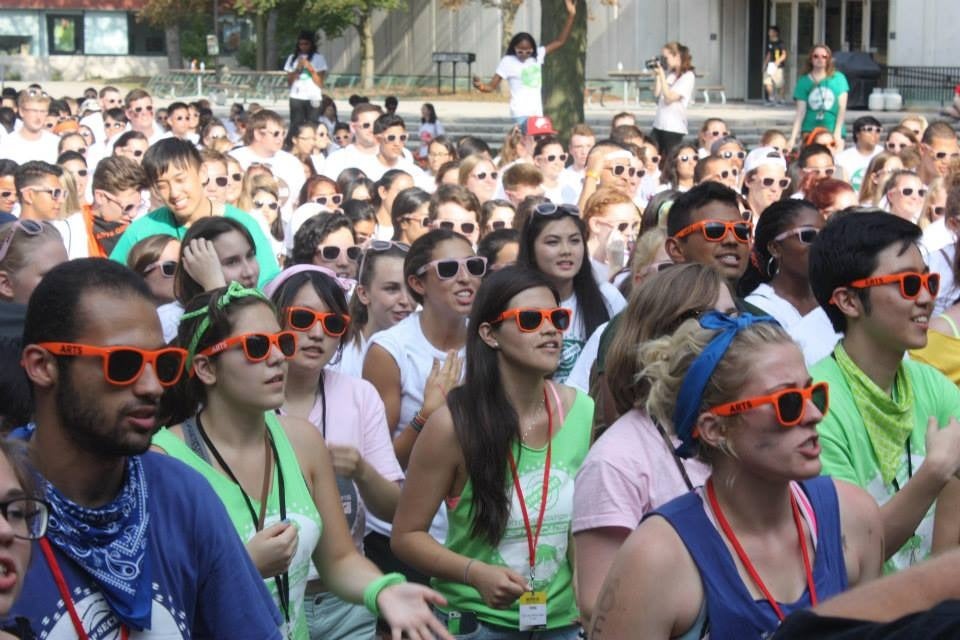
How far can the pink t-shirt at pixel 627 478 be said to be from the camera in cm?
391

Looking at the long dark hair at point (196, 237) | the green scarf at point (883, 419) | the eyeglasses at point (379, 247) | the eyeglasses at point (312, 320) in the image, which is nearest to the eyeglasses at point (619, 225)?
the eyeglasses at point (379, 247)

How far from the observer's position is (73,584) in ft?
9.75

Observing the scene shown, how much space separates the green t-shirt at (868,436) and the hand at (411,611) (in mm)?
1232

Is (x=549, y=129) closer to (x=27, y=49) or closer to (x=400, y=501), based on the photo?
(x=400, y=501)

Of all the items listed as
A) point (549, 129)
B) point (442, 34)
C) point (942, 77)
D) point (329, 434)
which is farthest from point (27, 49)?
point (329, 434)

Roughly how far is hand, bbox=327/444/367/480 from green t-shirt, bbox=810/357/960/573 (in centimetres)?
147

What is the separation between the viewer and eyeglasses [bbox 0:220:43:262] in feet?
18.2

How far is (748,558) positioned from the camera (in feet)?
10.9

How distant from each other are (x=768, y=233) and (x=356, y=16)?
1936 inches

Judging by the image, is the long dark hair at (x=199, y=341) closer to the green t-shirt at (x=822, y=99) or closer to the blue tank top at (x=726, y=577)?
the blue tank top at (x=726, y=577)

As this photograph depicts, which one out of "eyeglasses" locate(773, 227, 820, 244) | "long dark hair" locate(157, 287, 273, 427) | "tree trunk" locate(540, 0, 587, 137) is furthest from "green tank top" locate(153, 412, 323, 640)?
"tree trunk" locate(540, 0, 587, 137)

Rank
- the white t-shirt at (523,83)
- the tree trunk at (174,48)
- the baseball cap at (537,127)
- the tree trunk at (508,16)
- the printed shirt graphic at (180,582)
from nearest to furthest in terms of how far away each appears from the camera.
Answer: the printed shirt graphic at (180,582), the baseball cap at (537,127), the white t-shirt at (523,83), the tree trunk at (508,16), the tree trunk at (174,48)

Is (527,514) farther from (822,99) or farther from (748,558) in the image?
(822,99)

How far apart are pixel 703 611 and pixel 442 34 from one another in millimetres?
53171
